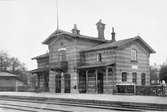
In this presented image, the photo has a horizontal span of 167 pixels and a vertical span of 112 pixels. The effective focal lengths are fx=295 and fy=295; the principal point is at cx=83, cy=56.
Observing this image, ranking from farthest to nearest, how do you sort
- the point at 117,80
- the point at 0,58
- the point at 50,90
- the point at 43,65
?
1. the point at 0,58
2. the point at 43,65
3. the point at 50,90
4. the point at 117,80

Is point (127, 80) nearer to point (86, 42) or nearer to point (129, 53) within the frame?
point (129, 53)

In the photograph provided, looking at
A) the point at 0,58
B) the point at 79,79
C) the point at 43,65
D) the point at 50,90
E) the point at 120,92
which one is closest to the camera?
the point at 120,92

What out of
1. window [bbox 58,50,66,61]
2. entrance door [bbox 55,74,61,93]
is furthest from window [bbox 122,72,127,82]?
entrance door [bbox 55,74,61,93]

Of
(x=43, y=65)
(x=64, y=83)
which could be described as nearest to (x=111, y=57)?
(x=64, y=83)

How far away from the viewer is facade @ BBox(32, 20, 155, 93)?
27.5 m

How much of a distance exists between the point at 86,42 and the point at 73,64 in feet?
9.83

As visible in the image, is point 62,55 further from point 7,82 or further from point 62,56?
point 7,82

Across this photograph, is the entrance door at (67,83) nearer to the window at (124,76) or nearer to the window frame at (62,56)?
the window frame at (62,56)

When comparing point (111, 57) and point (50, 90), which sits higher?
point (111, 57)

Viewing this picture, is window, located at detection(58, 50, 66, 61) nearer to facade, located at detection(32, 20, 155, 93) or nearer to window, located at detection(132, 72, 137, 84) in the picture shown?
facade, located at detection(32, 20, 155, 93)

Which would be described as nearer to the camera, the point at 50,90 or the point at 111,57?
the point at 111,57

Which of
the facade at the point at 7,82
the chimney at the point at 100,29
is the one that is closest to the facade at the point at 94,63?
the chimney at the point at 100,29

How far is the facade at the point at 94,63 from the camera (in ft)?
90.3

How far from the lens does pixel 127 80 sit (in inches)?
1113
